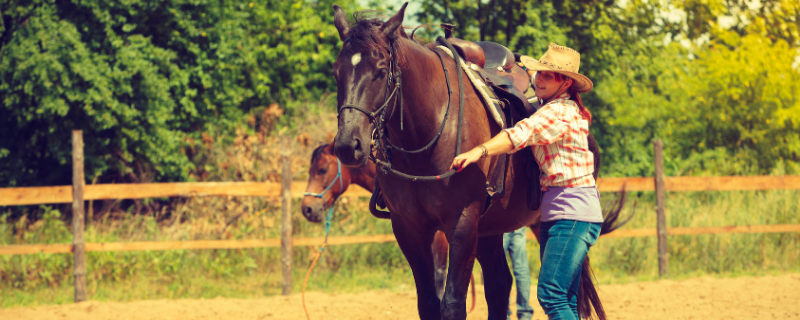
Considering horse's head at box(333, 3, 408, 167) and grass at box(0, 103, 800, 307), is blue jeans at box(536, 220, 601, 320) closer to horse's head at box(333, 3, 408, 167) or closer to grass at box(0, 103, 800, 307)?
horse's head at box(333, 3, 408, 167)

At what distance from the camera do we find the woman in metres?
2.86

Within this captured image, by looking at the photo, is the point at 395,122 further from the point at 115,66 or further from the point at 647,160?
the point at 647,160

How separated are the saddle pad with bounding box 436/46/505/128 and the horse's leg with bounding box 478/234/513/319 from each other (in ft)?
2.92

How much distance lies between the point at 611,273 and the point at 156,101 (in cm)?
709

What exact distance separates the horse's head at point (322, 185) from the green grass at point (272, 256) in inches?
47.2

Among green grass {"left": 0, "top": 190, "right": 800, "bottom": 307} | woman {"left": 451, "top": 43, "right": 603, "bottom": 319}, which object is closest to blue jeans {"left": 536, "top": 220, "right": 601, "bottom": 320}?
woman {"left": 451, "top": 43, "right": 603, "bottom": 319}

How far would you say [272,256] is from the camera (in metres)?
8.47

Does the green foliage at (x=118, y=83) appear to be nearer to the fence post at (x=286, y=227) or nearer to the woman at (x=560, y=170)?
the fence post at (x=286, y=227)

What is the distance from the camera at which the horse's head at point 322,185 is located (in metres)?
6.73

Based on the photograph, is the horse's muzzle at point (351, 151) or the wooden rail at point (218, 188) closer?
the horse's muzzle at point (351, 151)

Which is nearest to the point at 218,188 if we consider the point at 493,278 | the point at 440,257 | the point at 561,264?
the point at 440,257

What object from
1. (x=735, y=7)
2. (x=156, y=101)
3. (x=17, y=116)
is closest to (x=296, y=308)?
(x=156, y=101)

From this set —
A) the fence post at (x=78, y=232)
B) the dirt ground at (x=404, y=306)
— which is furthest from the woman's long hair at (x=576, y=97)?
the fence post at (x=78, y=232)

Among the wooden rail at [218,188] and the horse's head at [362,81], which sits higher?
the horse's head at [362,81]
